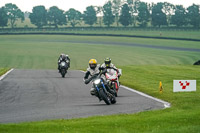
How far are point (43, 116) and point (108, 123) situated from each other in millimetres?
2491

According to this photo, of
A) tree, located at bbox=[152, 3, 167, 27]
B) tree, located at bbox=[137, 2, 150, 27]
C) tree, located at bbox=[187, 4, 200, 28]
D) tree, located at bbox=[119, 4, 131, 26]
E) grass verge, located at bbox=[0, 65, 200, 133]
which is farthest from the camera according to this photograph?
tree, located at bbox=[119, 4, 131, 26]

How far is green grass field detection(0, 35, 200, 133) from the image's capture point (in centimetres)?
1046

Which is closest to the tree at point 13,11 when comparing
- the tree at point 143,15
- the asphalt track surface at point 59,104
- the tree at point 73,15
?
the tree at point 73,15

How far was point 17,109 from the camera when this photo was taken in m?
14.2

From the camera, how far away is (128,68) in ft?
125

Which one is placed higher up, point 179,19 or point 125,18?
point 125,18

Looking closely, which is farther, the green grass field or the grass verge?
the green grass field

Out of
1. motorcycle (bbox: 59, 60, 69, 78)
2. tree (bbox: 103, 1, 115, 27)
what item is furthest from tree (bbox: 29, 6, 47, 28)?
motorcycle (bbox: 59, 60, 69, 78)

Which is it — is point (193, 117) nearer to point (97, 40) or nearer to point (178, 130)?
point (178, 130)

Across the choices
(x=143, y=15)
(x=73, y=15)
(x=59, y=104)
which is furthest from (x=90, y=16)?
(x=59, y=104)

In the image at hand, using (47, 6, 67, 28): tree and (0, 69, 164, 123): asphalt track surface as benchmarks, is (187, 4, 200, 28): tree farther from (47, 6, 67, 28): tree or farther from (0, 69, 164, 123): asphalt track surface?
(0, 69, 164, 123): asphalt track surface

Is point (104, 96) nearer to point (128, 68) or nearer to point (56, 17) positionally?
point (128, 68)

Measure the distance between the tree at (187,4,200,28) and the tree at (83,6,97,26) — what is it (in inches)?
1395

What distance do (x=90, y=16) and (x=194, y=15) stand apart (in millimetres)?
41270
